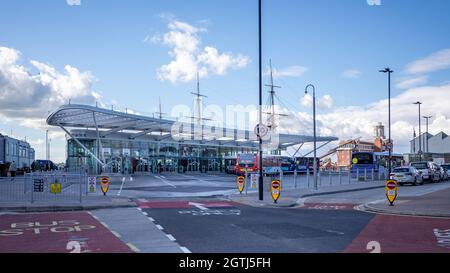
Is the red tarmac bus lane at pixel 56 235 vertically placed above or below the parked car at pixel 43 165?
above

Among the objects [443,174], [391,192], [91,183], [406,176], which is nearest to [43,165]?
[91,183]

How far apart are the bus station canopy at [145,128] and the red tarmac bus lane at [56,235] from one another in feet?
125

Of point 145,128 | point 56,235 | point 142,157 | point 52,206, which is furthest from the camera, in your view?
point 142,157

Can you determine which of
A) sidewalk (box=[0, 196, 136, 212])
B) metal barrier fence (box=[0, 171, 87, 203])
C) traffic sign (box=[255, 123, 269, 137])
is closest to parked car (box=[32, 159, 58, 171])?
metal barrier fence (box=[0, 171, 87, 203])

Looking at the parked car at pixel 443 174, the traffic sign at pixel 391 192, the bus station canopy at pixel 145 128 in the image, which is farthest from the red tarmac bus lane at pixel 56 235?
the parked car at pixel 443 174

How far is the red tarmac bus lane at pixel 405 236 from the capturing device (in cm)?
955

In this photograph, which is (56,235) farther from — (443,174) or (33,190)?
(443,174)

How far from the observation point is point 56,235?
1165 cm

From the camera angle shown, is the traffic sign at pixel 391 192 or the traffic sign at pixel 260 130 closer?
the traffic sign at pixel 391 192

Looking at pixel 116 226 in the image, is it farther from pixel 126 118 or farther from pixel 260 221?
pixel 126 118

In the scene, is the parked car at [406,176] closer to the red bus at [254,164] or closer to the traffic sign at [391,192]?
the traffic sign at [391,192]

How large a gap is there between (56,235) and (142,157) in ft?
211
